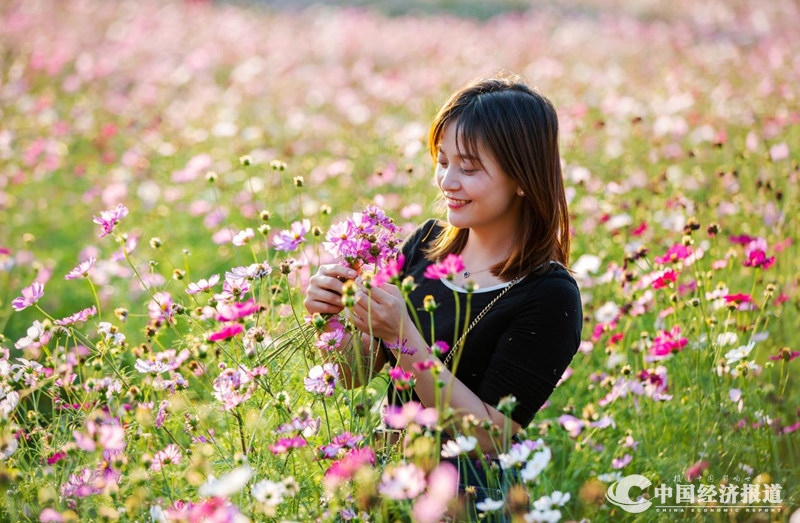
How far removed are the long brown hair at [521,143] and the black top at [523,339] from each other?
0.05 metres

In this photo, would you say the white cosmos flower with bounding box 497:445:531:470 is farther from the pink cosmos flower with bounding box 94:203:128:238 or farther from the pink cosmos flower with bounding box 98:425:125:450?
the pink cosmos flower with bounding box 94:203:128:238

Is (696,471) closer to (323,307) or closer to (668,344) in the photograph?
(668,344)

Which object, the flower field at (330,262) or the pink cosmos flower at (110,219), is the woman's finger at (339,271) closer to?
the flower field at (330,262)

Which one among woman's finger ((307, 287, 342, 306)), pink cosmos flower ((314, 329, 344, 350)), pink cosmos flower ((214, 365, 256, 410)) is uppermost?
woman's finger ((307, 287, 342, 306))

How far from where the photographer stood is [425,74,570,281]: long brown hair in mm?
1589

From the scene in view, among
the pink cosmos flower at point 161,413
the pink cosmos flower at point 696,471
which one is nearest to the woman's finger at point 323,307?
the pink cosmos flower at point 161,413

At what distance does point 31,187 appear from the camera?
14.2ft

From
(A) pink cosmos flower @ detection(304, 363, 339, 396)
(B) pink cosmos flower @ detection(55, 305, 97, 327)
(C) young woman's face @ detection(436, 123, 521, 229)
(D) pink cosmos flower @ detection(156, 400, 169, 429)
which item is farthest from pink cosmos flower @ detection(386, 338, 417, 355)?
(B) pink cosmos flower @ detection(55, 305, 97, 327)

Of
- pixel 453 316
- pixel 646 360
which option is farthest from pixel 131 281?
pixel 646 360

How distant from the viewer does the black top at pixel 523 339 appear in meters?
1.55

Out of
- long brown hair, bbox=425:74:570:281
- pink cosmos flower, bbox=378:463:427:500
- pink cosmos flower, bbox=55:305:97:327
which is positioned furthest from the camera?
long brown hair, bbox=425:74:570:281

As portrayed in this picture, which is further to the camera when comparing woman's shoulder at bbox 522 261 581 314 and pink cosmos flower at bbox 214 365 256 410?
woman's shoulder at bbox 522 261 581 314

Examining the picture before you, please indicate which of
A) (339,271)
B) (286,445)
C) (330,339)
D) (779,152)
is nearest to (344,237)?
(339,271)

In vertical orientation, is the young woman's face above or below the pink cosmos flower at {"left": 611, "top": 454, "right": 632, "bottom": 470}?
above
